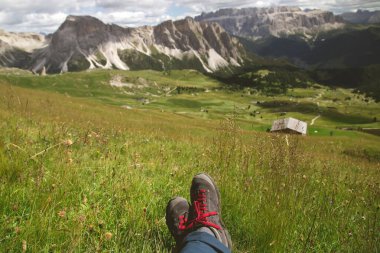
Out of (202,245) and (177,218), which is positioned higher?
(202,245)

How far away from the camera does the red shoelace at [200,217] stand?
373 cm

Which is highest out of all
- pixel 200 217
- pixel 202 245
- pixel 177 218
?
pixel 202 245

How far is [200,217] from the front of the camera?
3.82m

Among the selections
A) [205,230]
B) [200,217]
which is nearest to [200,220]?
[200,217]

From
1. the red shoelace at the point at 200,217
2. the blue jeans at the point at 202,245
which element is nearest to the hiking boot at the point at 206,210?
the red shoelace at the point at 200,217

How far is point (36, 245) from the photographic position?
3.21 m

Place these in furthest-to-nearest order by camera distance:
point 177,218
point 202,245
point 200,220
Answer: point 177,218
point 200,220
point 202,245

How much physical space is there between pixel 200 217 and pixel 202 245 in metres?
0.80

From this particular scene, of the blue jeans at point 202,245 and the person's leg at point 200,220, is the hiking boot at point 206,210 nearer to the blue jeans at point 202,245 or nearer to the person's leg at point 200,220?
the person's leg at point 200,220

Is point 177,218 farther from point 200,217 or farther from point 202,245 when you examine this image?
point 202,245

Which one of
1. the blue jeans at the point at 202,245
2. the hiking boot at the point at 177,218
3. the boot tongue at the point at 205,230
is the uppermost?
the blue jeans at the point at 202,245

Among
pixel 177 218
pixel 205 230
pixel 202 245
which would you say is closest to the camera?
pixel 202 245

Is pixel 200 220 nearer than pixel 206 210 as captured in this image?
Yes

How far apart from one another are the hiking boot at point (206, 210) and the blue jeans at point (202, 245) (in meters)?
0.40
